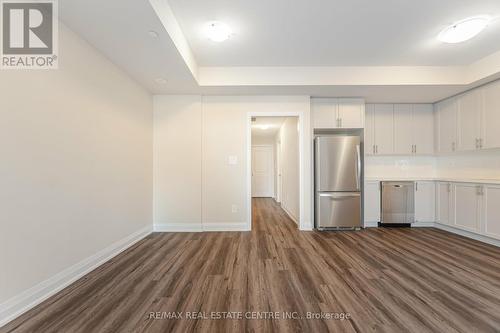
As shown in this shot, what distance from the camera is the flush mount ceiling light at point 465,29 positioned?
2203 millimetres

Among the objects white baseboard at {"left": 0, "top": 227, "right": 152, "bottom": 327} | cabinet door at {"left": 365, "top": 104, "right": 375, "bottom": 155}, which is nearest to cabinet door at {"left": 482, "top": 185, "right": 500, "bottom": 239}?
cabinet door at {"left": 365, "top": 104, "right": 375, "bottom": 155}

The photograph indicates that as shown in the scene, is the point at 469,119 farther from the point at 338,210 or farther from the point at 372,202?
the point at 338,210

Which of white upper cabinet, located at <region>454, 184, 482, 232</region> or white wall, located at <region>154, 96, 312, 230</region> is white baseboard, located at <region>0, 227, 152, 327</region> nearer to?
white wall, located at <region>154, 96, 312, 230</region>

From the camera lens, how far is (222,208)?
3.80 metres

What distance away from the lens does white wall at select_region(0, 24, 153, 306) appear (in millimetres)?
1553

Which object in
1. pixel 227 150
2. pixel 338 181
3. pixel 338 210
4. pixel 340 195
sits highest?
pixel 227 150

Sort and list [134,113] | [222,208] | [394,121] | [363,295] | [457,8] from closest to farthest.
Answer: [363,295], [457,8], [134,113], [222,208], [394,121]

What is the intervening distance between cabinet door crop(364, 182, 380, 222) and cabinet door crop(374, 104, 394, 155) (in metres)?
0.71

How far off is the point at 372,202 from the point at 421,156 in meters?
1.60

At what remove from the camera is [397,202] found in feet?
13.1

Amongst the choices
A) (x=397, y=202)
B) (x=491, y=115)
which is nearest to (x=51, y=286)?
(x=397, y=202)

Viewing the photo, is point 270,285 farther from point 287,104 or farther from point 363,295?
point 287,104

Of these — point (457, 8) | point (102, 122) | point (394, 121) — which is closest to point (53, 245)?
point (102, 122)

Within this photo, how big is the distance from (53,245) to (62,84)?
1.49 meters
